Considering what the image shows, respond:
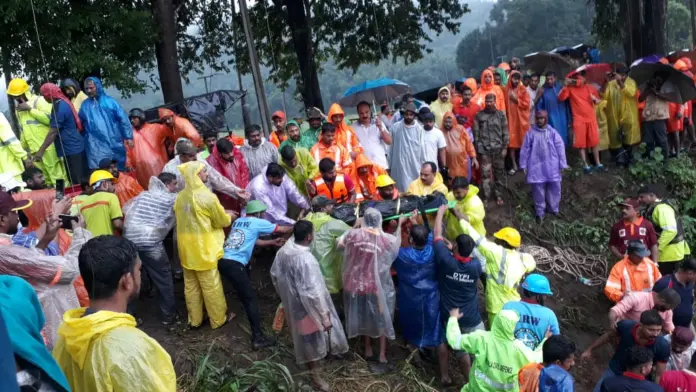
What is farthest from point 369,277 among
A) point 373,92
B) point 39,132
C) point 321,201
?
point 373,92

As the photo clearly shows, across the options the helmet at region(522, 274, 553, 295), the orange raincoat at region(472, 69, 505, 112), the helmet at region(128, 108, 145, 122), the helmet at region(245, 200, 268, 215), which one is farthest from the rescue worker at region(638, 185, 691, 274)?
the helmet at region(128, 108, 145, 122)

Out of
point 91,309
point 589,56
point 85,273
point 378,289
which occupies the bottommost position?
point 378,289

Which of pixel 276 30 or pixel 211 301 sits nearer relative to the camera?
pixel 211 301

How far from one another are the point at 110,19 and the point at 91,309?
9.00m

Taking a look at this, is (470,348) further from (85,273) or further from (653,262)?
(653,262)

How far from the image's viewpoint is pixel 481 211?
5.79 meters

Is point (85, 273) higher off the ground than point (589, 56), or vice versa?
point (589, 56)

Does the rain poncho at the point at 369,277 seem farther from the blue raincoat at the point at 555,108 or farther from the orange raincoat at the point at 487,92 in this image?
the blue raincoat at the point at 555,108

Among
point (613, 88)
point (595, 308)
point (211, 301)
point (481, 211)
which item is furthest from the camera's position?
point (613, 88)

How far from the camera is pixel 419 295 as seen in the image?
5.14 metres

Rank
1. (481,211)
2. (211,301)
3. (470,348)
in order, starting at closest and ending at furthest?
(470,348)
(211,301)
(481,211)

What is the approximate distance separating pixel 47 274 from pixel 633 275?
5.47 m

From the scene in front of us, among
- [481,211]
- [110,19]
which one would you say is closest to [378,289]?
[481,211]

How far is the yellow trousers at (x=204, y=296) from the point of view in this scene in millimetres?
5282
